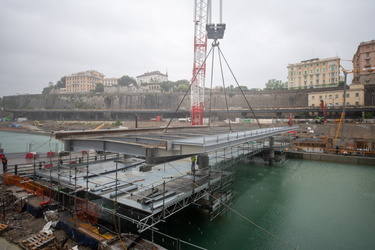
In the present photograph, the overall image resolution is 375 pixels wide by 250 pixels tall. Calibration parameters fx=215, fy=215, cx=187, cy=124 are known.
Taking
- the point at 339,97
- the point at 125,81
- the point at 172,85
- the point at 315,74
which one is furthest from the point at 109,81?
the point at 339,97

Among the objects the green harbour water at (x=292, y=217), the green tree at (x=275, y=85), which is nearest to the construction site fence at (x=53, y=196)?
the green harbour water at (x=292, y=217)

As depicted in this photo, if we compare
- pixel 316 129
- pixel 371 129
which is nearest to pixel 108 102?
pixel 316 129

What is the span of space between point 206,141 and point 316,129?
4053 cm

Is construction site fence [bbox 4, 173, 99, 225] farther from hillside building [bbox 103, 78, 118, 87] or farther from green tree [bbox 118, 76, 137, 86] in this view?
hillside building [bbox 103, 78, 118, 87]

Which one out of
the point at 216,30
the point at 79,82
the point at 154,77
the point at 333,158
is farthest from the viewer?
the point at 154,77

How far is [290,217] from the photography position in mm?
13023

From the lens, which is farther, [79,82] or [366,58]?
[79,82]

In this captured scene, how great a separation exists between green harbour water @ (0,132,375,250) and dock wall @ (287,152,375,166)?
4767 mm

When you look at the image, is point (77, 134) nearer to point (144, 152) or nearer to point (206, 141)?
point (144, 152)

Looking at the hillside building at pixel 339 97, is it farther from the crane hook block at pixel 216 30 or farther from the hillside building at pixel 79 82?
the hillside building at pixel 79 82

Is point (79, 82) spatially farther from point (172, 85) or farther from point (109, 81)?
point (172, 85)

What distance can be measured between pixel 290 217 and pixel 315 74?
83.5 m

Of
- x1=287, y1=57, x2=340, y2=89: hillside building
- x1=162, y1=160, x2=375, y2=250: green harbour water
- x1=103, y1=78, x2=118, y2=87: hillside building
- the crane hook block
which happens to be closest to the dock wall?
x1=162, y1=160, x2=375, y2=250: green harbour water

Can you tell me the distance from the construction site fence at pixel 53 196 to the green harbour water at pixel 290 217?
141 inches
